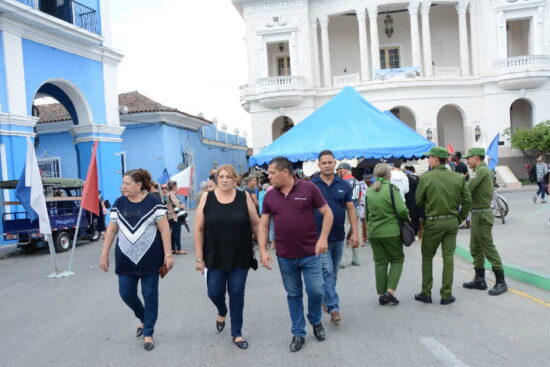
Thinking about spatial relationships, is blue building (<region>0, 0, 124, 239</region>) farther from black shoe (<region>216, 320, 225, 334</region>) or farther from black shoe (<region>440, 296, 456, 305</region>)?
black shoe (<region>440, 296, 456, 305</region>)

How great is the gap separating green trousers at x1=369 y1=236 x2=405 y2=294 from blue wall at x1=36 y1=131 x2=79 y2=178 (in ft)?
83.7

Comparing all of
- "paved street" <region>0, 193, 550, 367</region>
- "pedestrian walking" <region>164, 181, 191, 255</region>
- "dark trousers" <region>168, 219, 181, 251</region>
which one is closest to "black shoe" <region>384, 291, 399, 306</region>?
"paved street" <region>0, 193, 550, 367</region>

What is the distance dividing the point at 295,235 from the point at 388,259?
5.85ft

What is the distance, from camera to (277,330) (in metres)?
5.27

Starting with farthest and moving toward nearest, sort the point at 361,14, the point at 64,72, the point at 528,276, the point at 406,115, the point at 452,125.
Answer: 1. the point at 452,125
2. the point at 406,115
3. the point at 361,14
4. the point at 64,72
5. the point at 528,276

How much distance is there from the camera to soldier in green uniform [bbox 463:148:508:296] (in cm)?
622

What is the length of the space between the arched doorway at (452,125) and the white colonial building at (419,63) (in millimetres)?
62

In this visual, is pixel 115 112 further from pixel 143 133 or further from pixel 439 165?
pixel 439 165

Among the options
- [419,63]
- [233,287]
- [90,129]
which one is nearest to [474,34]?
[419,63]

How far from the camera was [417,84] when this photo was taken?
2923 centimetres

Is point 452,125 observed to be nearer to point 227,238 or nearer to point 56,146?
point 56,146

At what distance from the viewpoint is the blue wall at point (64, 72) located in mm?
16438

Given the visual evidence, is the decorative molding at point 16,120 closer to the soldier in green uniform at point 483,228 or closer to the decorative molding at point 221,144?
the soldier in green uniform at point 483,228

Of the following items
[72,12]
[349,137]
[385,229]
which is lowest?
[385,229]
